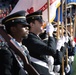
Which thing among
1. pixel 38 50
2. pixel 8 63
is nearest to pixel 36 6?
pixel 38 50

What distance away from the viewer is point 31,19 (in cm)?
473

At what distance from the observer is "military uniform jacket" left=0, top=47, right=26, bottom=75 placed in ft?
10.4

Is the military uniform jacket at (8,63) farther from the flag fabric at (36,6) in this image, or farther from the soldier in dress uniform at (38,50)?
the flag fabric at (36,6)

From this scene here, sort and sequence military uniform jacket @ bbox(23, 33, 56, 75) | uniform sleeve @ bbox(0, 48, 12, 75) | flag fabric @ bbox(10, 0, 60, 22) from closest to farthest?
uniform sleeve @ bbox(0, 48, 12, 75), military uniform jacket @ bbox(23, 33, 56, 75), flag fabric @ bbox(10, 0, 60, 22)

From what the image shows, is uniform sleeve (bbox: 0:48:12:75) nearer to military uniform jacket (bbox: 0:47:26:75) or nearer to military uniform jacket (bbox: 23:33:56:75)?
military uniform jacket (bbox: 0:47:26:75)

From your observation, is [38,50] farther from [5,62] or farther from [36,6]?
[36,6]

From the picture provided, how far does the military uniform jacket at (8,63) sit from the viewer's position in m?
3.18

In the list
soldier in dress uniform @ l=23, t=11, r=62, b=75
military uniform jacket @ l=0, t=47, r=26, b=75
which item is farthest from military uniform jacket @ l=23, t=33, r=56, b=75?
military uniform jacket @ l=0, t=47, r=26, b=75

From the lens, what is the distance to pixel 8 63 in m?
3.19

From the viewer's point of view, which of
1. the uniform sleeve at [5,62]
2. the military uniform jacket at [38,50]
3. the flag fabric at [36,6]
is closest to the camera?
the uniform sleeve at [5,62]

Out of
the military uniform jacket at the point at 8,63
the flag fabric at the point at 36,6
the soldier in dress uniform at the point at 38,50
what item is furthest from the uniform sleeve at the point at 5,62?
the flag fabric at the point at 36,6

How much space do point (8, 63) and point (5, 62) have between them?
30mm

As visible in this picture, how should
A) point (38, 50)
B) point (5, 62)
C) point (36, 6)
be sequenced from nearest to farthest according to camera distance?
point (5, 62) → point (38, 50) → point (36, 6)

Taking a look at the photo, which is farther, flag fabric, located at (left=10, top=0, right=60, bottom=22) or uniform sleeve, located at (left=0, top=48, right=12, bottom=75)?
flag fabric, located at (left=10, top=0, right=60, bottom=22)
